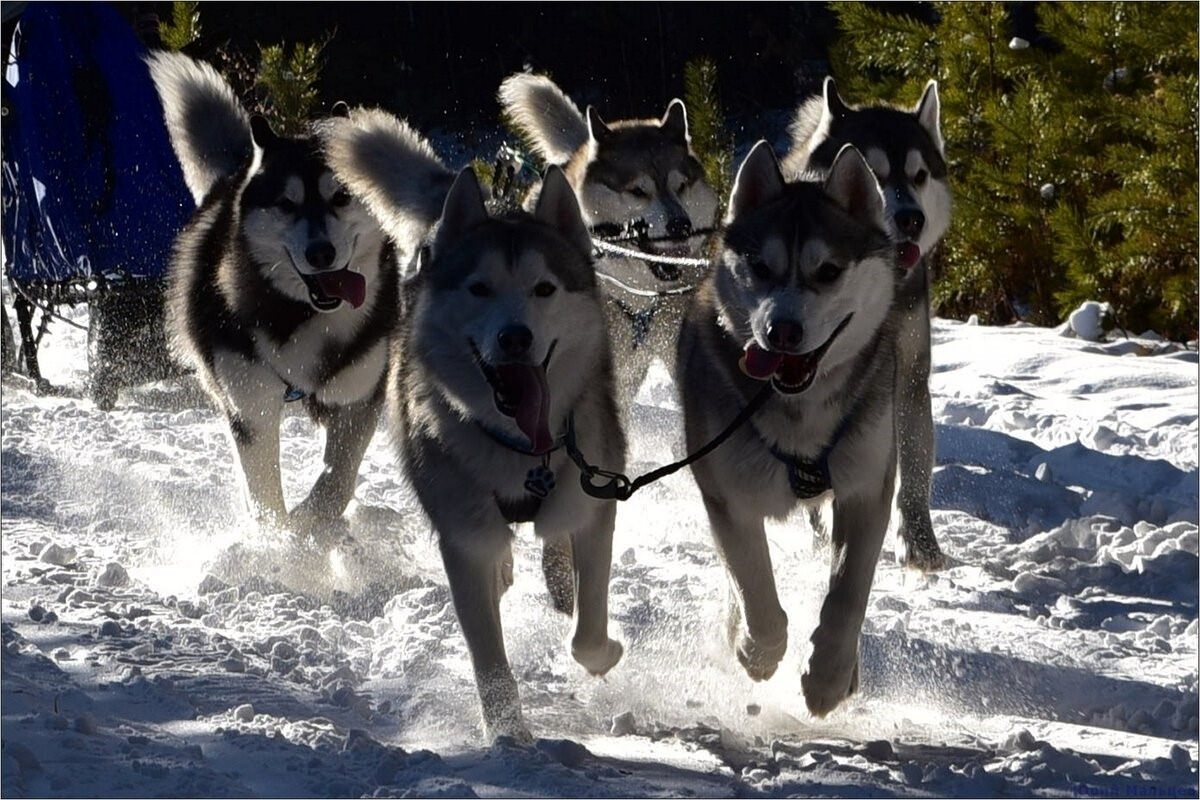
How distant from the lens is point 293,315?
4711 millimetres

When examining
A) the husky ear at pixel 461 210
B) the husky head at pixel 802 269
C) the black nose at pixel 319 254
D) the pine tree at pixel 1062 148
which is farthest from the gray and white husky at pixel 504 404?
the pine tree at pixel 1062 148

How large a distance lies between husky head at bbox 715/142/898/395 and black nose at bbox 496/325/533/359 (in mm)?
476

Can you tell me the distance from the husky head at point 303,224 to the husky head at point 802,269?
1593mm

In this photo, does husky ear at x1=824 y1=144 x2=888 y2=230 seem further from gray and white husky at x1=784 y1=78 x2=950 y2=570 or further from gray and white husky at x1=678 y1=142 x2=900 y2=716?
gray and white husky at x1=784 y1=78 x2=950 y2=570

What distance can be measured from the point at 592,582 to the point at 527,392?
49 centimetres

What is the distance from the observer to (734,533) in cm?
334

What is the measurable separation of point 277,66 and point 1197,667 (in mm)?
7735

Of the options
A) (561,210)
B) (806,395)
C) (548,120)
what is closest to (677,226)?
(548,120)

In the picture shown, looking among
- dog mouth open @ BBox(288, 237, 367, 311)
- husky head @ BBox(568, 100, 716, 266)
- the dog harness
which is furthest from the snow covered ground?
husky head @ BBox(568, 100, 716, 266)

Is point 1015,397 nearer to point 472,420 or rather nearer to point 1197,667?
point 1197,667

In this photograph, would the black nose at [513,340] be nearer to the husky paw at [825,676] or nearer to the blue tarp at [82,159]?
the husky paw at [825,676]

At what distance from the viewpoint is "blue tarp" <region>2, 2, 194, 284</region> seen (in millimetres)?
6961

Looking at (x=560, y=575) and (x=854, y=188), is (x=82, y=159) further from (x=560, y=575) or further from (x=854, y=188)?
(x=854, y=188)

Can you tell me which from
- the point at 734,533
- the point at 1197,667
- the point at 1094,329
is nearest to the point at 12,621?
the point at 734,533
